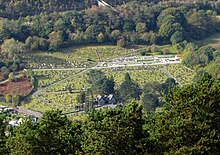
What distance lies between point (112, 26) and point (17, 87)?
61.5ft

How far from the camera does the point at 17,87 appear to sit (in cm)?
4203

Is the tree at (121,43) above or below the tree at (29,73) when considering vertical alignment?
above

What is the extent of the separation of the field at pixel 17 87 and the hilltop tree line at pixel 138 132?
2678 centimetres

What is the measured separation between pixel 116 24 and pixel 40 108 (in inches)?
888

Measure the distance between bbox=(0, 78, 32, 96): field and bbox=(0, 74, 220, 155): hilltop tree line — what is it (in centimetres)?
2678

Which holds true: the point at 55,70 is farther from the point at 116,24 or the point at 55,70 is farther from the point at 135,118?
the point at 135,118

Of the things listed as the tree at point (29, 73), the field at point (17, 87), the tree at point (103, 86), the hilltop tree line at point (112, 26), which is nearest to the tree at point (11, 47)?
the hilltop tree line at point (112, 26)

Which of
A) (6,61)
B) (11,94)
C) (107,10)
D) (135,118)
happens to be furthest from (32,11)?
(135,118)

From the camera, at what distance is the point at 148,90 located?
3947cm

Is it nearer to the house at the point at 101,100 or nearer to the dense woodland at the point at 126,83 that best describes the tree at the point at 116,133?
the dense woodland at the point at 126,83

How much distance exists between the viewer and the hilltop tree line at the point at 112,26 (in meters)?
53.0

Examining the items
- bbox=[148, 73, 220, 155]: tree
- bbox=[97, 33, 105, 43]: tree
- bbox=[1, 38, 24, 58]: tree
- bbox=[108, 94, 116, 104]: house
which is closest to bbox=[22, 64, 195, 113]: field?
bbox=[108, 94, 116, 104]: house

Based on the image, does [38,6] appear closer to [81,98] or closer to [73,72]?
[73,72]

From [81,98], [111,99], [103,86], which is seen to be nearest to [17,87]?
[81,98]
